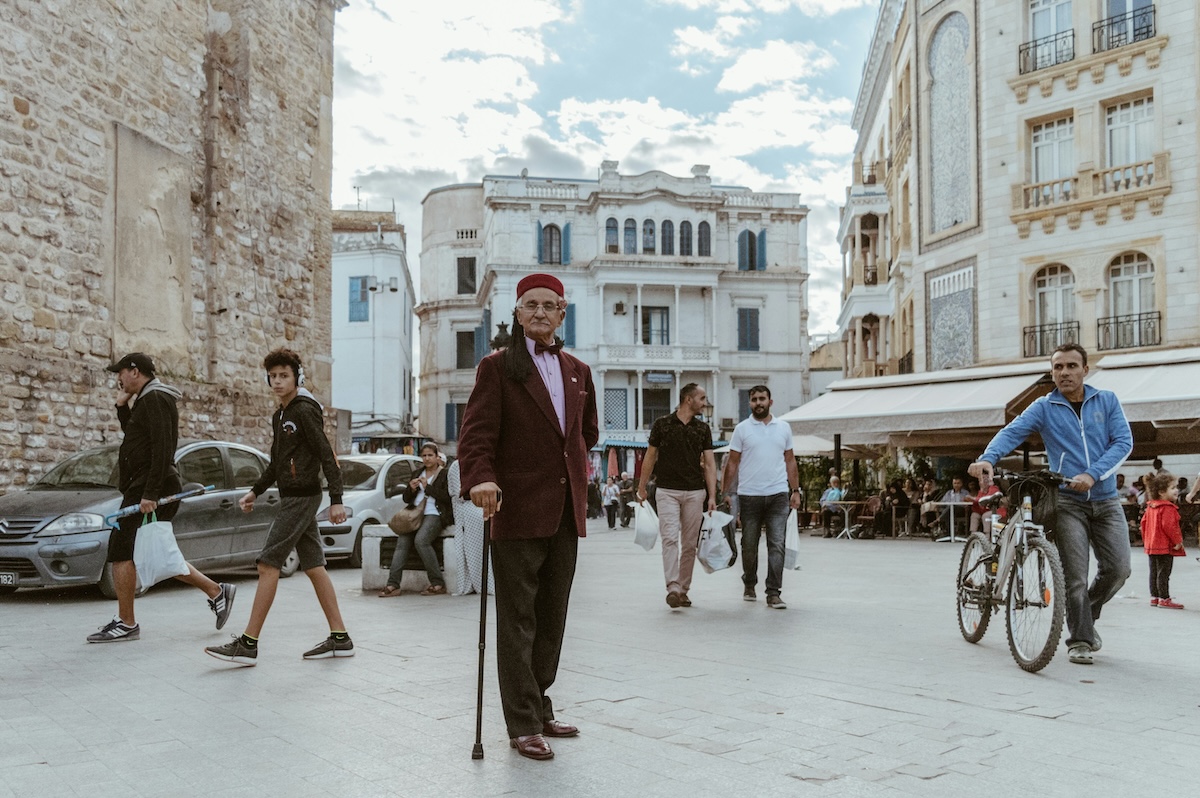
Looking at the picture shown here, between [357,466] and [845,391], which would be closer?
[357,466]

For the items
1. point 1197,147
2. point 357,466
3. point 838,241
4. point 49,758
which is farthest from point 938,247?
point 49,758

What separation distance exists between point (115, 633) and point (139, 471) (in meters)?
1.13

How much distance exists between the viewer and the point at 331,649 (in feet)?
23.0

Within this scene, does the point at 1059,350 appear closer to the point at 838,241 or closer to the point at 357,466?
the point at 357,466

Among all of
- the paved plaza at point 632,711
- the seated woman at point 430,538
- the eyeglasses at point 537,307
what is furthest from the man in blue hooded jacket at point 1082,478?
the seated woman at point 430,538

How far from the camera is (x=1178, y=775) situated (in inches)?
163

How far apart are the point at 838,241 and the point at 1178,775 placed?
39188 mm

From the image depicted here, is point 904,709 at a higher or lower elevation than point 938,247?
lower

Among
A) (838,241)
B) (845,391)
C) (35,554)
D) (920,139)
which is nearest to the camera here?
(35,554)

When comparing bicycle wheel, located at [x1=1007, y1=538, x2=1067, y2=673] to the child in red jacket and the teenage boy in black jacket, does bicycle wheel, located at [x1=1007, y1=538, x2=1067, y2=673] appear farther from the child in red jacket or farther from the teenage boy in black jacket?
the child in red jacket

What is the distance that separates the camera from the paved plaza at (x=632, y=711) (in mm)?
4129

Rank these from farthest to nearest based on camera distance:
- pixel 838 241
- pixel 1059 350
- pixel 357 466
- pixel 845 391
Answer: pixel 838 241
pixel 845 391
pixel 357 466
pixel 1059 350

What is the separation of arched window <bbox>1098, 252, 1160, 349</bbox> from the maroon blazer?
21.9 metres

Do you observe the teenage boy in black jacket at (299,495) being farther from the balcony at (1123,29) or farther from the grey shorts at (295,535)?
the balcony at (1123,29)
